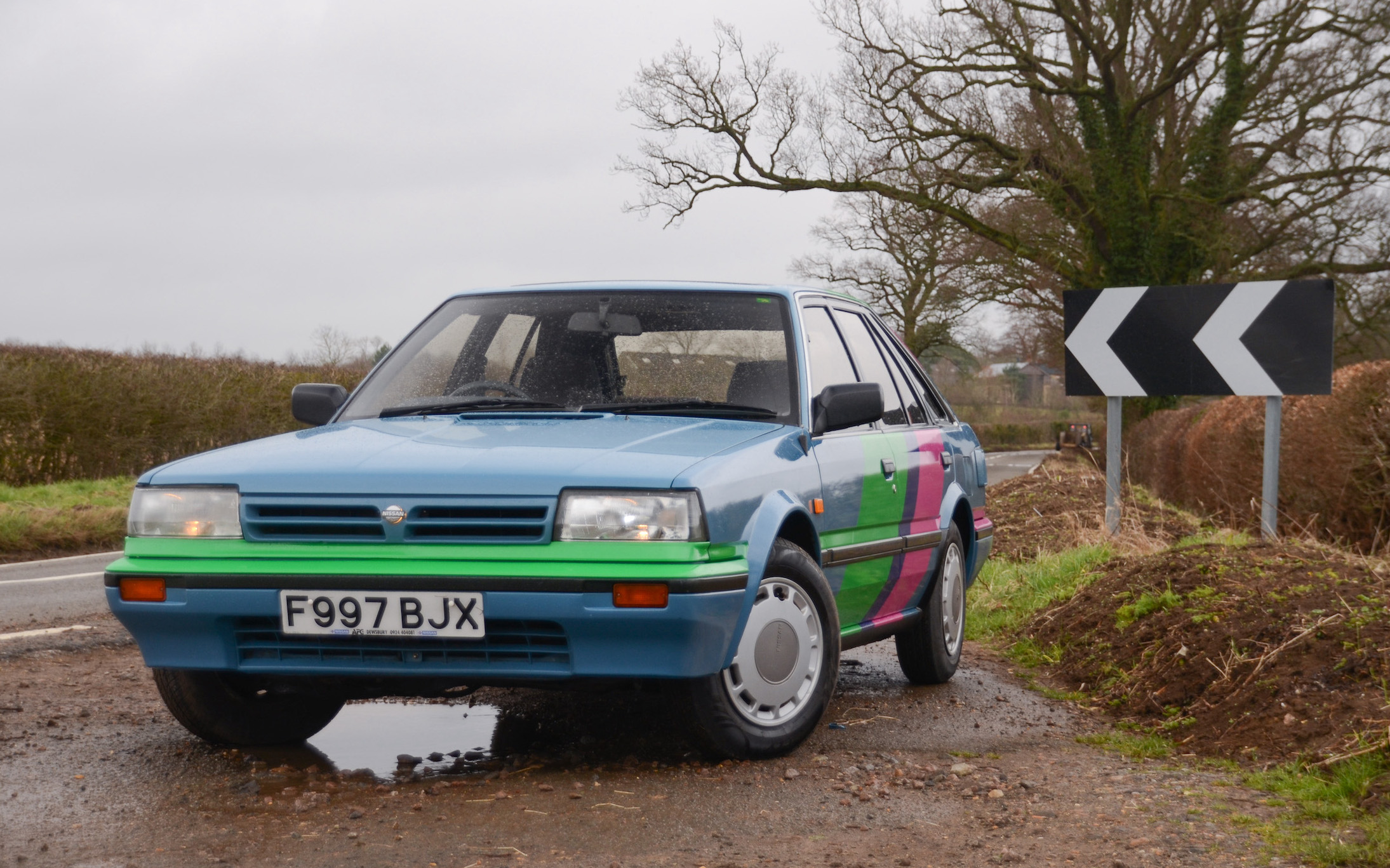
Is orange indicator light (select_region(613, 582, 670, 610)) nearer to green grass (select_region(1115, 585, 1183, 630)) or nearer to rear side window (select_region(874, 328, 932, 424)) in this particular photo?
rear side window (select_region(874, 328, 932, 424))

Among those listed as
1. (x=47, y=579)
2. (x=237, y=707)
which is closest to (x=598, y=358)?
(x=237, y=707)

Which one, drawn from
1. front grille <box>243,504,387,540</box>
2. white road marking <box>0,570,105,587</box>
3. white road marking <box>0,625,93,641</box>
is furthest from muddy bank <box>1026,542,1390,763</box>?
white road marking <box>0,570,105,587</box>

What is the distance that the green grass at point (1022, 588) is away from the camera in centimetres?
837

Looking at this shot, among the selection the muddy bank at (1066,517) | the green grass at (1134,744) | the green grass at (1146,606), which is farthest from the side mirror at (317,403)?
the muddy bank at (1066,517)

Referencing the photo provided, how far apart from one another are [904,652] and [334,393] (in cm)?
273

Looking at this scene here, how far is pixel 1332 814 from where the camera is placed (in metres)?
4.04

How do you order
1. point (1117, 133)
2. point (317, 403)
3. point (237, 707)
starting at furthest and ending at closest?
point (1117, 133)
point (317, 403)
point (237, 707)

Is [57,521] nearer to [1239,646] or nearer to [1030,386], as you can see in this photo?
[1239,646]

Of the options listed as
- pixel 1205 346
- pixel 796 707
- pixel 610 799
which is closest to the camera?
pixel 610 799

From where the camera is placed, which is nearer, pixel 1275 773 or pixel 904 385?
pixel 1275 773

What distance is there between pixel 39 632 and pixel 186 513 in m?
3.82

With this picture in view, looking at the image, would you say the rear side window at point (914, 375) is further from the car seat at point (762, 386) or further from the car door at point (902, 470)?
the car seat at point (762, 386)

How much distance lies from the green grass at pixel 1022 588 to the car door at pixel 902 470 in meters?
1.96

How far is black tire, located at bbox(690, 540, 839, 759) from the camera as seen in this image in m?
4.46
